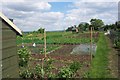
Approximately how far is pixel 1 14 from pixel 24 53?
15.3 feet

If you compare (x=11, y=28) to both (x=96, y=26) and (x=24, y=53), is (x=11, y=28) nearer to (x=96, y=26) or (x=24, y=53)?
(x=24, y=53)

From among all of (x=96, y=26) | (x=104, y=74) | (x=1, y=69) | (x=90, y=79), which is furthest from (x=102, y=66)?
(x=96, y=26)

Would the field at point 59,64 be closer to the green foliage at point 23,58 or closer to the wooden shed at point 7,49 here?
the green foliage at point 23,58

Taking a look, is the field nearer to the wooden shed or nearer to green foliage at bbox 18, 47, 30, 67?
green foliage at bbox 18, 47, 30, 67

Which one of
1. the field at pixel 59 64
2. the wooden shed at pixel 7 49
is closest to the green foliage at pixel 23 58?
the field at pixel 59 64

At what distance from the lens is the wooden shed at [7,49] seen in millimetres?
7668

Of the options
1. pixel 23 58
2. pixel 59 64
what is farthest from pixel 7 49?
pixel 59 64

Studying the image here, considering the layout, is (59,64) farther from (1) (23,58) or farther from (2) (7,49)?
(2) (7,49)

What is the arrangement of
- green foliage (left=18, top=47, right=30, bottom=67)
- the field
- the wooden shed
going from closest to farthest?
the wooden shed → the field → green foliage (left=18, top=47, right=30, bottom=67)

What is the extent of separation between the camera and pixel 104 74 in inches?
467

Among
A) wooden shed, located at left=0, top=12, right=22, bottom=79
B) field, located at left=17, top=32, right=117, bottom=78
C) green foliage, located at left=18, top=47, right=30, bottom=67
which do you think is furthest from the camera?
green foliage, located at left=18, top=47, right=30, bottom=67

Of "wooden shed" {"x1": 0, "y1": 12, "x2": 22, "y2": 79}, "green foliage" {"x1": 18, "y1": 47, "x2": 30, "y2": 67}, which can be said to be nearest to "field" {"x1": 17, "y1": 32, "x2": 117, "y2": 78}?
"green foliage" {"x1": 18, "y1": 47, "x2": 30, "y2": 67}

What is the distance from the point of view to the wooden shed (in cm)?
767

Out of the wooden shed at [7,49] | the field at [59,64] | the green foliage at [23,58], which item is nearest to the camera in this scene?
the wooden shed at [7,49]
